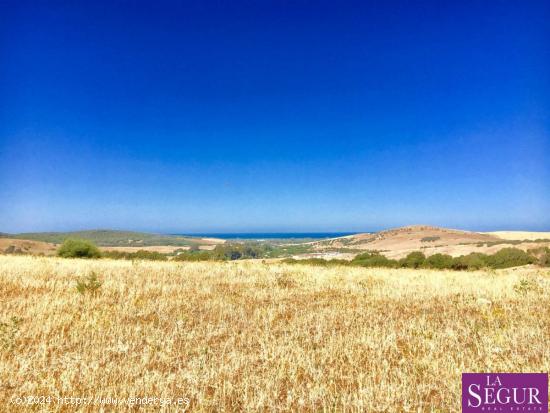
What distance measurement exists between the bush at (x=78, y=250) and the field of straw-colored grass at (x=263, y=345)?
22.1m

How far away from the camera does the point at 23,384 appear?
480 centimetres

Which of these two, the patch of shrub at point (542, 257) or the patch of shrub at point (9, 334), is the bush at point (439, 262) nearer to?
the patch of shrub at point (542, 257)

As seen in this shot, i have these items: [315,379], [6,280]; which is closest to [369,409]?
[315,379]

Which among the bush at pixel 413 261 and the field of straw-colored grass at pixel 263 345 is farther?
the bush at pixel 413 261

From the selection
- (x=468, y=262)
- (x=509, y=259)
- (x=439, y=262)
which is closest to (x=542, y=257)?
(x=509, y=259)

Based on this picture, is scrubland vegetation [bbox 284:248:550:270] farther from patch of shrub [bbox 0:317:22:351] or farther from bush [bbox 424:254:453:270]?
patch of shrub [bbox 0:317:22:351]

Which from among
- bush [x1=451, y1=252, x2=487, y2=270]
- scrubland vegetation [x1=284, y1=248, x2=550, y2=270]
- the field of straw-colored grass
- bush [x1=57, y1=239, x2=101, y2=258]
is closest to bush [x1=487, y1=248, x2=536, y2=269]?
scrubland vegetation [x1=284, y1=248, x2=550, y2=270]

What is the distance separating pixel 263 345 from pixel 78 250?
1261 inches

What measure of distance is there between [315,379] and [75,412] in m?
3.18

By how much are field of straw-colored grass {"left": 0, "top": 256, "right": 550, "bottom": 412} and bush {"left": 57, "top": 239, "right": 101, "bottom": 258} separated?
72.5 ft

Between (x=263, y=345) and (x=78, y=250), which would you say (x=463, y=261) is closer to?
(x=263, y=345)

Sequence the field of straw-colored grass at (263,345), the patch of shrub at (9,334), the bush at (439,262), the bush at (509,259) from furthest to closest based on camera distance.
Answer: the bush at (439,262) → the bush at (509,259) → the patch of shrub at (9,334) → the field of straw-colored grass at (263,345)

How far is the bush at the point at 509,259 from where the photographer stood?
32188 millimetres

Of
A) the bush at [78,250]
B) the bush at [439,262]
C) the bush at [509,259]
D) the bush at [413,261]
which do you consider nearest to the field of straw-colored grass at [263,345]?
the bush at [413,261]
